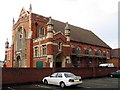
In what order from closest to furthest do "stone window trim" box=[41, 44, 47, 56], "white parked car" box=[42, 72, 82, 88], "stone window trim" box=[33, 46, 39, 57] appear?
"white parked car" box=[42, 72, 82, 88] → "stone window trim" box=[41, 44, 47, 56] → "stone window trim" box=[33, 46, 39, 57]

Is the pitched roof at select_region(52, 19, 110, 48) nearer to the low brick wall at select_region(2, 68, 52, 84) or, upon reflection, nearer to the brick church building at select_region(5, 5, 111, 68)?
the brick church building at select_region(5, 5, 111, 68)

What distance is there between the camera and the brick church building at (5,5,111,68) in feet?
140

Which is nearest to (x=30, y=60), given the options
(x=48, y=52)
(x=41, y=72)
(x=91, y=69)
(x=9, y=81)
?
(x=48, y=52)

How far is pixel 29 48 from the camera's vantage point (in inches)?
1839

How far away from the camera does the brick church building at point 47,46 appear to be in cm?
4269

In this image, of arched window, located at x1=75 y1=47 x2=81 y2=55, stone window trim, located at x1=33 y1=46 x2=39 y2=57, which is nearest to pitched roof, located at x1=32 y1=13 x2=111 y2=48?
arched window, located at x1=75 y1=47 x2=81 y2=55

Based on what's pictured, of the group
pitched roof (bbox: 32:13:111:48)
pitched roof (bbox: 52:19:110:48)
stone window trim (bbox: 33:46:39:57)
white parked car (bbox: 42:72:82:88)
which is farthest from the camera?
pitched roof (bbox: 52:19:110:48)

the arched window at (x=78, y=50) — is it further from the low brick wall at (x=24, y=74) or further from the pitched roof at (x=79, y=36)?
the low brick wall at (x=24, y=74)

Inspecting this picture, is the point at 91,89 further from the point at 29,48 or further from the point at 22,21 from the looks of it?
the point at 22,21

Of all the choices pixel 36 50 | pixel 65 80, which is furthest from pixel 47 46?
pixel 65 80

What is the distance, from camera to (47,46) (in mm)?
41938

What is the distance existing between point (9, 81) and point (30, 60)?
20.9 meters

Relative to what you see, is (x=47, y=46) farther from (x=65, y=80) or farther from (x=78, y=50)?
(x=65, y=80)

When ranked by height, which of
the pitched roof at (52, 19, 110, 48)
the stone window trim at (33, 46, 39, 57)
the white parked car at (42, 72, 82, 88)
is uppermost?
the pitched roof at (52, 19, 110, 48)
